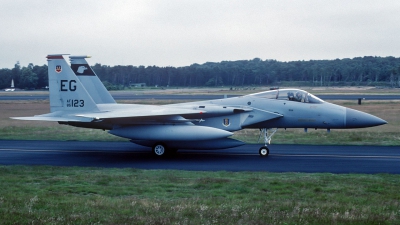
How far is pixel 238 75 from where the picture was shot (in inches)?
3647

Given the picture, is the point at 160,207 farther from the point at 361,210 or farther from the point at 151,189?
the point at 361,210

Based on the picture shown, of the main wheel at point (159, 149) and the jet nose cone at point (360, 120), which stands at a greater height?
the jet nose cone at point (360, 120)

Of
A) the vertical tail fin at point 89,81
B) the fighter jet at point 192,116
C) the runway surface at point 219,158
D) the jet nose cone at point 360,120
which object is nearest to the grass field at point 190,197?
the runway surface at point 219,158

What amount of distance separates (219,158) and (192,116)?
6.52 feet

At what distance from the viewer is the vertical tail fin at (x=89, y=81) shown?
66.1ft

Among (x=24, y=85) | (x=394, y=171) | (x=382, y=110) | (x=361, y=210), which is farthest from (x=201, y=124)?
(x=24, y=85)

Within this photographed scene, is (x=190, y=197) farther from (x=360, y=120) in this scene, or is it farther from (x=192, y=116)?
(x=360, y=120)

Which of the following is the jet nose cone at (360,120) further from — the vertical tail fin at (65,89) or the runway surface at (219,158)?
the vertical tail fin at (65,89)

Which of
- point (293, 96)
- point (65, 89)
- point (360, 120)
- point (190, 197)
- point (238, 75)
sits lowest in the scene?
point (190, 197)

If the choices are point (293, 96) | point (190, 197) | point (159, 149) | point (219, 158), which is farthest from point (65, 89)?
point (190, 197)

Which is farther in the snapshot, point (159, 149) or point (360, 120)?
point (159, 149)

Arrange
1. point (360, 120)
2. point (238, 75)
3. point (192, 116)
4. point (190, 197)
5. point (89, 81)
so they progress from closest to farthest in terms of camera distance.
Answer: point (190, 197), point (360, 120), point (192, 116), point (89, 81), point (238, 75)

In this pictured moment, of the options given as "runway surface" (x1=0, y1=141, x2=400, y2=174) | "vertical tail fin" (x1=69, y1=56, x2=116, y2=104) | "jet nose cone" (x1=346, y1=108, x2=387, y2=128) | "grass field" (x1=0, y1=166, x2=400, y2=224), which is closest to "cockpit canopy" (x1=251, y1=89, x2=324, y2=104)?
"jet nose cone" (x1=346, y1=108, x2=387, y2=128)

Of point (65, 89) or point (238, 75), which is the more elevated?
point (238, 75)
